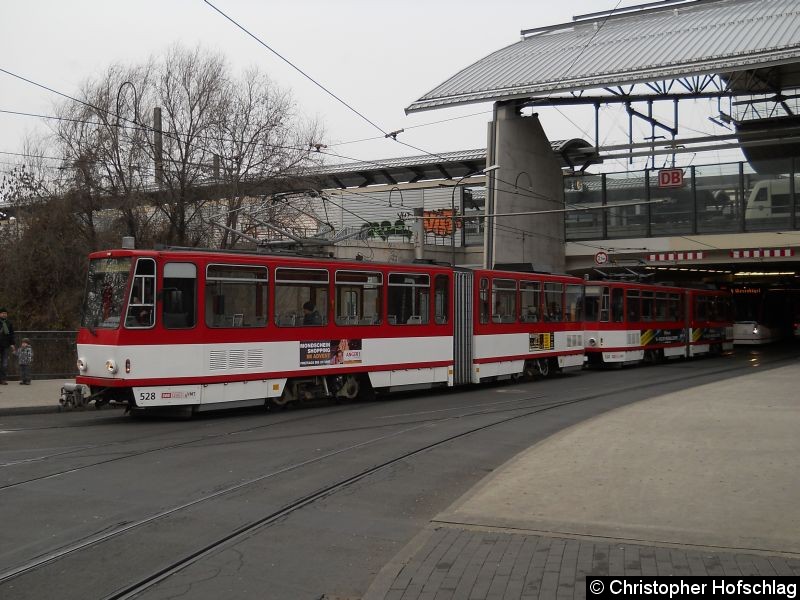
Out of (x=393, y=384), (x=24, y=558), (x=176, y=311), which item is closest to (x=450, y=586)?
(x=24, y=558)

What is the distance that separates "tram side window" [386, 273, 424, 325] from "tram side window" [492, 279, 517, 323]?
9.52ft

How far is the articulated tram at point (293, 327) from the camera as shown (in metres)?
14.5

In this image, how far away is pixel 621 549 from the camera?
655cm

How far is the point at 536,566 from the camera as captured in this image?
6195 millimetres

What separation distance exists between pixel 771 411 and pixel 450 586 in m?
10.9

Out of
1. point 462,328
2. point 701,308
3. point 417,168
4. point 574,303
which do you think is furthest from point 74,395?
point 417,168

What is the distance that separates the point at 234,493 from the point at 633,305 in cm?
2436

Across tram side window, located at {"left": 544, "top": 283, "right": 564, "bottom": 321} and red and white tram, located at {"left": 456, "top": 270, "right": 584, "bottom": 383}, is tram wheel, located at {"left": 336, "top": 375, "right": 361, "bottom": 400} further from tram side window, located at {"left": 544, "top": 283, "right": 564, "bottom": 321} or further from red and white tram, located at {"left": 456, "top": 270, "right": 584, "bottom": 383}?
tram side window, located at {"left": 544, "top": 283, "right": 564, "bottom": 321}

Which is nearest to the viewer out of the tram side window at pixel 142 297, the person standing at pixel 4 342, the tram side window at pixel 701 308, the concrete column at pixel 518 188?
the tram side window at pixel 142 297

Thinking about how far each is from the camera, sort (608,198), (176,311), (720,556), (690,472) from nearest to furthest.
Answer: (720,556)
(690,472)
(176,311)
(608,198)

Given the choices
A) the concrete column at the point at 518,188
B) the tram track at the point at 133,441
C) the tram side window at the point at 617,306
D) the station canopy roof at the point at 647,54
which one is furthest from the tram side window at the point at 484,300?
the station canopy roof at the point at 647,54

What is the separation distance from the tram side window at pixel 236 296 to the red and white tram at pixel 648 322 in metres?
15.1

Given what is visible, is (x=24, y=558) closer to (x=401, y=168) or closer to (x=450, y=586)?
(x=450, y=586)

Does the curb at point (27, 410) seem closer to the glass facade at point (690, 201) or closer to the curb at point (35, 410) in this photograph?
the curb at point (35, 410)
